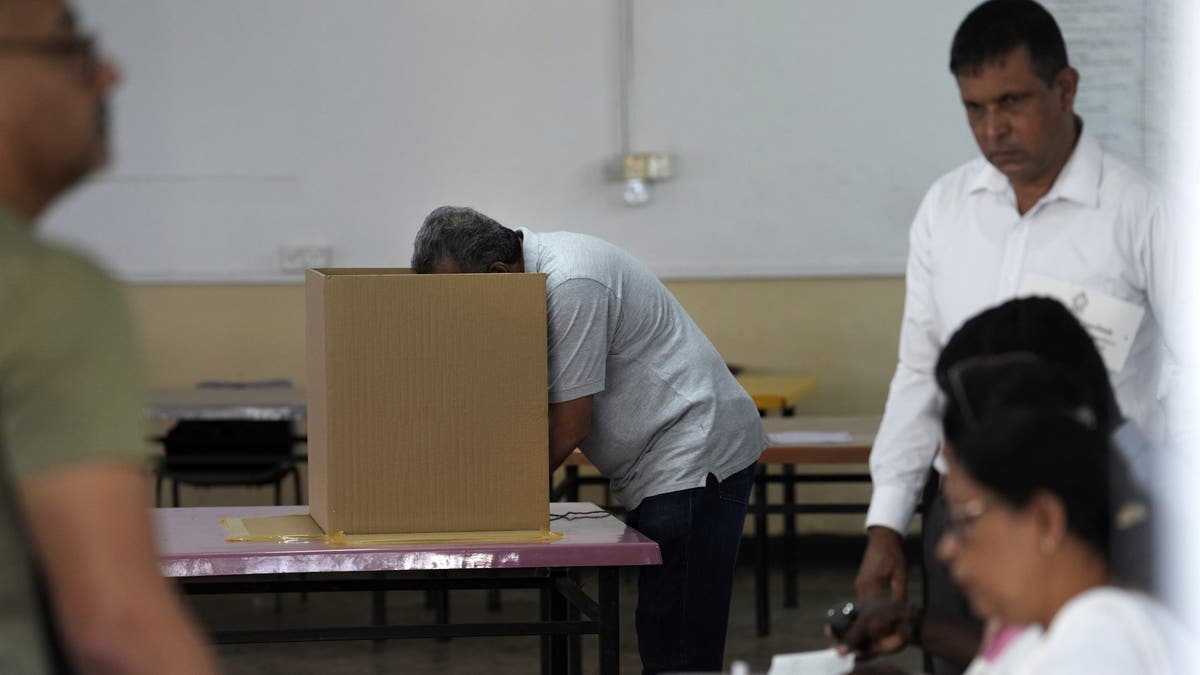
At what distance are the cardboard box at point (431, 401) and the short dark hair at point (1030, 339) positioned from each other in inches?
37.9

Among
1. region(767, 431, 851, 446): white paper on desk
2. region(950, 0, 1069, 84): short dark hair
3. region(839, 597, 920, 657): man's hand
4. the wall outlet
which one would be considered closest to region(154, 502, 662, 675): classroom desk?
region(839, 597, 920, 657): man's hand

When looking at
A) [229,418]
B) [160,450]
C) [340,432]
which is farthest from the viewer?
[160,450]

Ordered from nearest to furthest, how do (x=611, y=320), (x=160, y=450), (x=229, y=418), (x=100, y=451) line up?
(x=100, y=451)
(x=611, y=320)
(x=229, y=418)
(x=160, y=450)

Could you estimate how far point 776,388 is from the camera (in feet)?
15.4

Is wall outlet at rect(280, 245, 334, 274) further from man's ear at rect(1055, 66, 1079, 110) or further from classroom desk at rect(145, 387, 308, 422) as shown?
man's ear at rect(1055, 66, 1079, 110)

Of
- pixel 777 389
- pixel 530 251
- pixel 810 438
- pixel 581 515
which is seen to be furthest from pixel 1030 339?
pixel 777 389

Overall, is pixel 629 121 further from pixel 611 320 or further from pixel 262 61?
pixel 611 320

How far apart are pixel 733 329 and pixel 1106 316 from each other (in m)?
3.81

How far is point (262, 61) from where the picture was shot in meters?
5.43

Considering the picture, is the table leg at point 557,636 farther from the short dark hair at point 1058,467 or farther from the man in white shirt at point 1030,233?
the short dark hair at point 1058,467

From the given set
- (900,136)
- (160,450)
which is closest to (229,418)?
(160,450)

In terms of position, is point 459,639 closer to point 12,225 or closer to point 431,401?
point 431,401

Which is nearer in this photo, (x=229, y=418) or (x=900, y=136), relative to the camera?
(x=229, y=418)

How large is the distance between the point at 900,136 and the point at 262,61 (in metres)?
2.45
